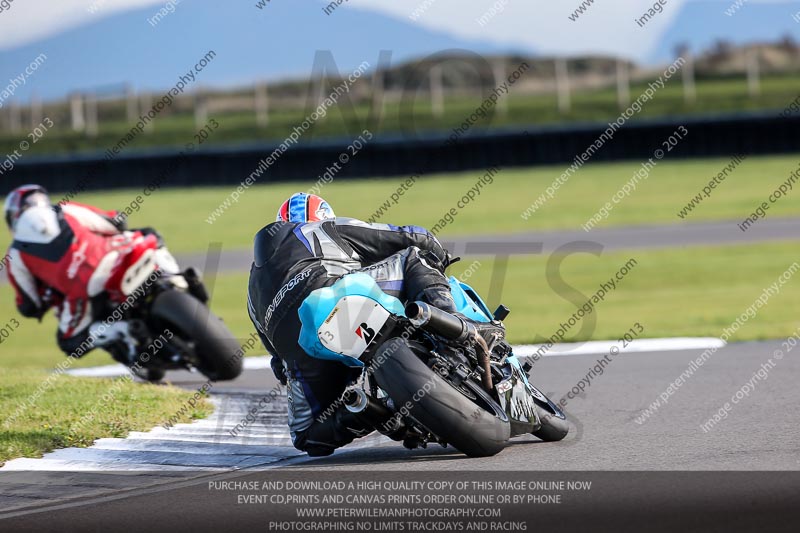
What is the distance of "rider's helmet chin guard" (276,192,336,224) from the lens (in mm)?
5973

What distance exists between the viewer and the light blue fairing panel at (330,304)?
534cm

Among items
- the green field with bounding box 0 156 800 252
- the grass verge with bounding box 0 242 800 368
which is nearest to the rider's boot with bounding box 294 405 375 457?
the grass verge with bounding box 0 242 800 368

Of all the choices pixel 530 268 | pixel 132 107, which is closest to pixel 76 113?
pixel 132 107

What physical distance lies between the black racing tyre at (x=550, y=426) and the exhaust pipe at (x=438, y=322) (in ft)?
2.50

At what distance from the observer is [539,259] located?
18.4 metres

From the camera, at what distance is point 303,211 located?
598 centimetres

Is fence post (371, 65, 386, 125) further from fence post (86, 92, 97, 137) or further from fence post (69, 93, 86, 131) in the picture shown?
fence post (69, 93, 86, 131)

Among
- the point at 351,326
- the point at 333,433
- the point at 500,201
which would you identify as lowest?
the point at 500,201

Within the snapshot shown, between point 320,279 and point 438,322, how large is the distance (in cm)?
67

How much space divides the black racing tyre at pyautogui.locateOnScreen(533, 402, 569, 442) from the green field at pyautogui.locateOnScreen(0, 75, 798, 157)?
24.9m

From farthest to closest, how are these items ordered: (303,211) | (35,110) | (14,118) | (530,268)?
1. (14,118)
2. (35,110)
3. (530,268)
4. (303,211)

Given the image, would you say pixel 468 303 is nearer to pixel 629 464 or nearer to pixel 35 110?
pixel 629 464

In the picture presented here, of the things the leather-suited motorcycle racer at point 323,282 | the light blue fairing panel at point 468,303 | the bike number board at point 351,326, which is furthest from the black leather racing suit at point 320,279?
the bike number board at point 351,326

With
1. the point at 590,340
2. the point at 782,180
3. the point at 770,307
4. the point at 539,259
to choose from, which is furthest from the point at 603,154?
the point at 590,340
